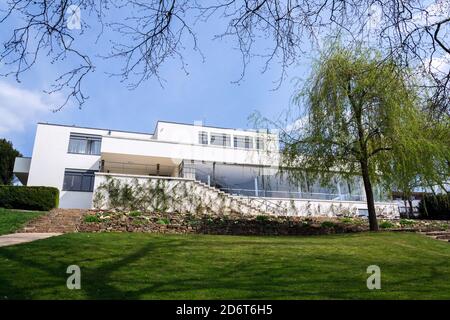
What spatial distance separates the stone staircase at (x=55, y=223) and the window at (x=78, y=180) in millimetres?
10904

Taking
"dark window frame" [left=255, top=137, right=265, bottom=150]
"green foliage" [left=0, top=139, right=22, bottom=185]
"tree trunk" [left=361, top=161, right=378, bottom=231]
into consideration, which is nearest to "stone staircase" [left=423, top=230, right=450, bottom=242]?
"tree trunk" [left=361, top=161, right=378, bottom=231]

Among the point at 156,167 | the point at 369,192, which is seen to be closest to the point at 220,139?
the point at 156,167

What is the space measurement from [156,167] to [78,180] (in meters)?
6.15

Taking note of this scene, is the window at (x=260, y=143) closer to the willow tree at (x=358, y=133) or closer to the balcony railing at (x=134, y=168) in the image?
the willow tree at (x=358, y=133)

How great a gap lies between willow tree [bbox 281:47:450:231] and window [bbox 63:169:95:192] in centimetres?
1734

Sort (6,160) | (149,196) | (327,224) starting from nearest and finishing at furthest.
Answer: (327,224), (149,196), (6,160)

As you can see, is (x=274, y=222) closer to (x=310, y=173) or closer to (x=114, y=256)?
(x=310, y=173)

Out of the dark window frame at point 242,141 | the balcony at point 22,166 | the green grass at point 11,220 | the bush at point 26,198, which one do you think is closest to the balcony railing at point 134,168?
the balcony at point 22,166

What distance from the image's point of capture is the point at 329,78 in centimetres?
1602

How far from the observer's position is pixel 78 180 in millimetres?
27797

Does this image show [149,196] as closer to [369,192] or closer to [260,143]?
[260,143]

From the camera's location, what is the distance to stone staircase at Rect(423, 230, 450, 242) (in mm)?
14755
